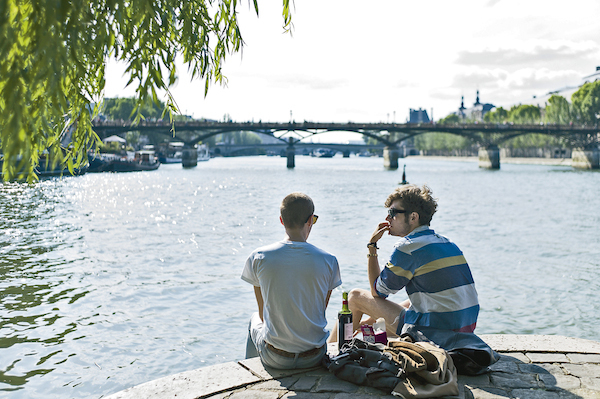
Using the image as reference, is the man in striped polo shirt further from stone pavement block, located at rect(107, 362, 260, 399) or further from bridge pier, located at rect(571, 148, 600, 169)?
bridge pier, located at rect(571, 148, 600, 169)

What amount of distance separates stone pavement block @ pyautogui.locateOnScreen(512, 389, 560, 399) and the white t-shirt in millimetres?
1137

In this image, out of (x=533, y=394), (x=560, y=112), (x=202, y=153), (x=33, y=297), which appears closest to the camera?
(x=533, y=394)

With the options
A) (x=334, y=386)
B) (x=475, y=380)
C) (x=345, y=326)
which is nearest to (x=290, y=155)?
(x=345, y=326)

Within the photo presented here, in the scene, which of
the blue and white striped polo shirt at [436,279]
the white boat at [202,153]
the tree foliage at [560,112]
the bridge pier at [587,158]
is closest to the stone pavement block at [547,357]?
the blue and white striped polo shirt at [436,279]

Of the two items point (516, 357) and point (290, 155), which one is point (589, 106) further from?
point (516, 357)

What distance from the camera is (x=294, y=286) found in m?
3.29

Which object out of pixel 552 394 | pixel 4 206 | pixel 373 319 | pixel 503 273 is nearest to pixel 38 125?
pixel 373 319

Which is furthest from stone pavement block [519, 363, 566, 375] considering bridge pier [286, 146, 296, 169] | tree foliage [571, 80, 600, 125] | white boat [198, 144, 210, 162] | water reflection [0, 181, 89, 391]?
white boat [198, 144, 210, 162]

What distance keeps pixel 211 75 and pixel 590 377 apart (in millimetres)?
3029

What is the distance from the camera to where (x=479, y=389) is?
318 cm

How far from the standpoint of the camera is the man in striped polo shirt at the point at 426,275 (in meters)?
3.41

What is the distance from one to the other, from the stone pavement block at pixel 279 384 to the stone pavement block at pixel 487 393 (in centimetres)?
97

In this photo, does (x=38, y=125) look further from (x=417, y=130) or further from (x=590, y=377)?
(x=417, y=130)

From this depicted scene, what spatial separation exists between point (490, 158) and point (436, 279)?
70681mm
